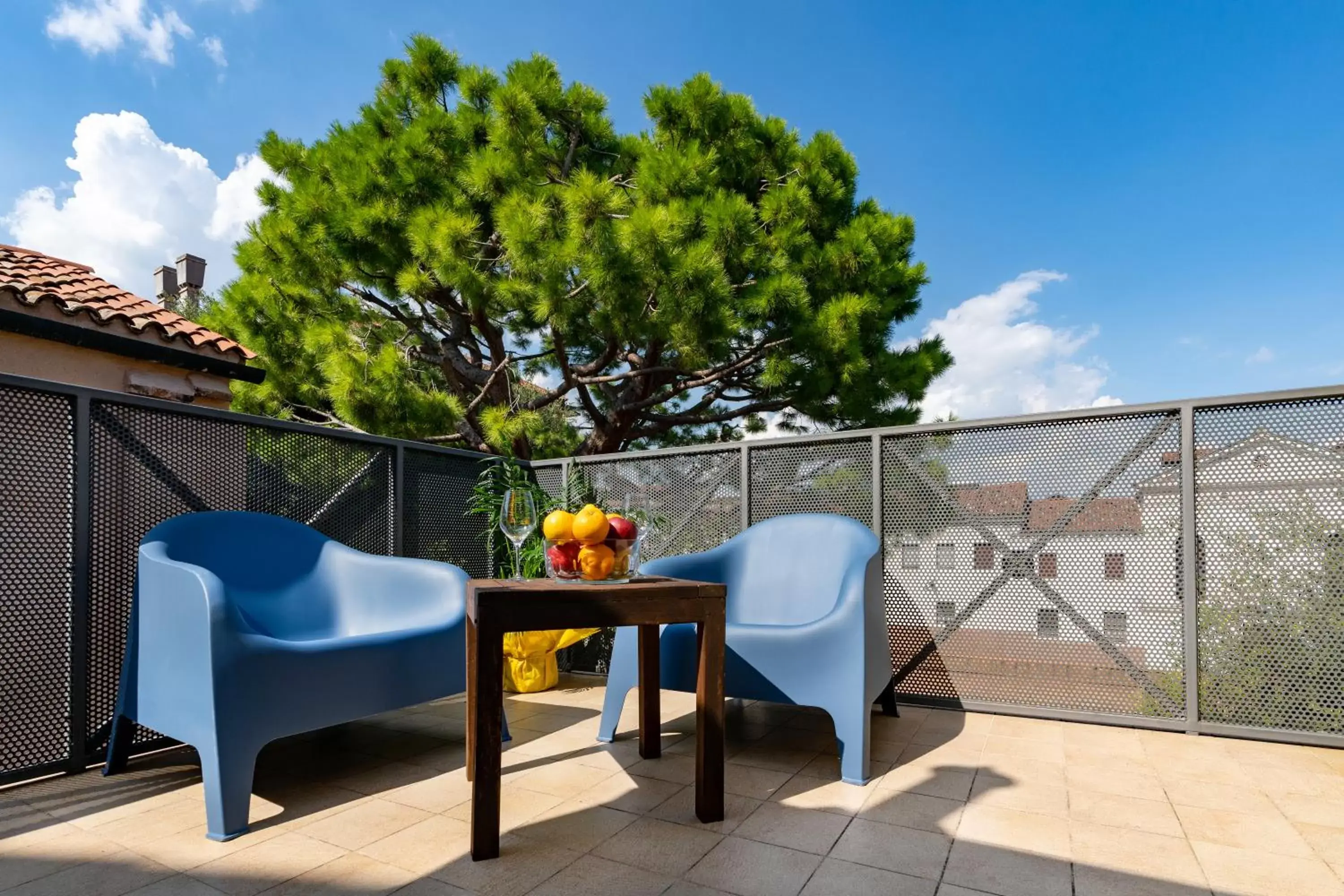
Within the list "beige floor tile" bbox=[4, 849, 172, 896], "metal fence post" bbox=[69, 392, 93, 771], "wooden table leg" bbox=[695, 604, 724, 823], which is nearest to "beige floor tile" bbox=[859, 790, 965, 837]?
"wooden table leg" bbox=[695, 604, 724, 823]

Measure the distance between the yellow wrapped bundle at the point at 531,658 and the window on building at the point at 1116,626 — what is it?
2392mm

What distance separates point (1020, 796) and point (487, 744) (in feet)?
5.16

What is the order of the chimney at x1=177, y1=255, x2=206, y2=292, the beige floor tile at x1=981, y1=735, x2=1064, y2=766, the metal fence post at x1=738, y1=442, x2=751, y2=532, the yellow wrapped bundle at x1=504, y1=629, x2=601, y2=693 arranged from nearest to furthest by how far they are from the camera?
the beige floor tile at x1=981, y1=735, x2=1064, y2=766 → the yellow wrapped bundle at x1=504, y1=629, x2=601, y2=693 → the metal fence post at x1=738, y1=442, x2=751, y2=532 → the chimney at x1=177, y1=255, x2=206, y2=292

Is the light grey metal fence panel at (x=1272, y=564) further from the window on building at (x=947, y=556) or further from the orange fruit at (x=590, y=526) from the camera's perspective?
the orange fruit at (x=590, y=526)

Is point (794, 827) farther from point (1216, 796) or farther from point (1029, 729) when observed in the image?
point (1029, 729)

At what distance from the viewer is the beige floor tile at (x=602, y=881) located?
149 centimetres

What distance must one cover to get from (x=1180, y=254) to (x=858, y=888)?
10.1 meters

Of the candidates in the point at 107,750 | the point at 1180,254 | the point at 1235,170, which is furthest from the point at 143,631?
the point at 1180,254

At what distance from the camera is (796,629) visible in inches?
90.3

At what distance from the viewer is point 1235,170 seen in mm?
7375

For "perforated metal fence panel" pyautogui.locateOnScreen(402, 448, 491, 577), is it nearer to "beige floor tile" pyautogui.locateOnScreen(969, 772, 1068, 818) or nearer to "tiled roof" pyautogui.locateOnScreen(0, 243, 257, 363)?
"tiled roof" pyautogui.locateOnScreen(0, 243, 257, 363)

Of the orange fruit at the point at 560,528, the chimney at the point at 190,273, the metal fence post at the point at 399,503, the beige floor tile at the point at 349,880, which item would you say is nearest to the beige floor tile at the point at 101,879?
the beige floor tile at the point at 349,880

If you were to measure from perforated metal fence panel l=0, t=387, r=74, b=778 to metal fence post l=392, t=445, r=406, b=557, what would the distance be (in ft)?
4.37

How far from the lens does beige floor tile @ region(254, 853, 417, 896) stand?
148 centimetres
